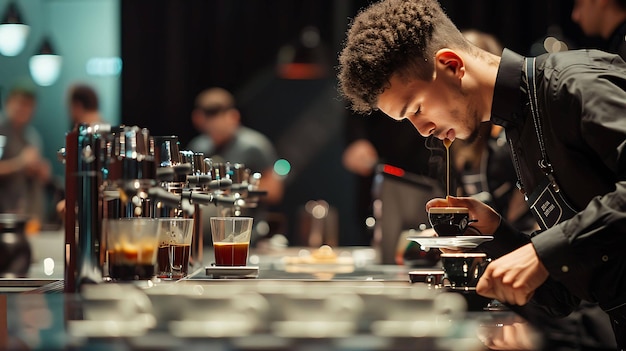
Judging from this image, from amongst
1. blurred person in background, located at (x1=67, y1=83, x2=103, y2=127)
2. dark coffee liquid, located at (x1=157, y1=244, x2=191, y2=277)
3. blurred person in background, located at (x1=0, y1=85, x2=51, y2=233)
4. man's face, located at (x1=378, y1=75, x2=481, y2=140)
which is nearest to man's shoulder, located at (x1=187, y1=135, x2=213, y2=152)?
blurred person in background, located at (x1=67, y1=83, x2=103, y2=127)

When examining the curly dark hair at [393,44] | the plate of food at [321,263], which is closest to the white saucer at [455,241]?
the curly dark hair at [393,44]

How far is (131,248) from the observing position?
183cm

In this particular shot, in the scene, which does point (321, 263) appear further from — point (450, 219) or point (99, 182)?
point (99, 182)

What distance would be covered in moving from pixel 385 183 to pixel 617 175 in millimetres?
2254

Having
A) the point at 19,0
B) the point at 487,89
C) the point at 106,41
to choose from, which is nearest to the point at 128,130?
the point at 487,89

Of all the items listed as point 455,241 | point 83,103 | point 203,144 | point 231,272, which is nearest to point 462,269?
point 455,241

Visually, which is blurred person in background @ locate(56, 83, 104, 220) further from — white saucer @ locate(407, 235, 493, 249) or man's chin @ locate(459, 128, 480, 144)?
white saucer @ locate(407, 235, 493, 249)

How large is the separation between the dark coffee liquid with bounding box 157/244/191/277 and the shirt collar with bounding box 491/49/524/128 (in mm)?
921

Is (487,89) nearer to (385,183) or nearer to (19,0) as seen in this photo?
(385,183)

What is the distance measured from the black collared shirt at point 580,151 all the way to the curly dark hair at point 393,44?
0.58ft

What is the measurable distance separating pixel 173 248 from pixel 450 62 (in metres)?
0.89

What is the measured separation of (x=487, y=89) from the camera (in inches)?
83.7

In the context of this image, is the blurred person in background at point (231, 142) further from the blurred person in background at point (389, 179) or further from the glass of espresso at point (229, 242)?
the glass of espresso at point (229, 242)

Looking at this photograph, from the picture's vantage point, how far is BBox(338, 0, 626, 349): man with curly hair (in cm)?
176
